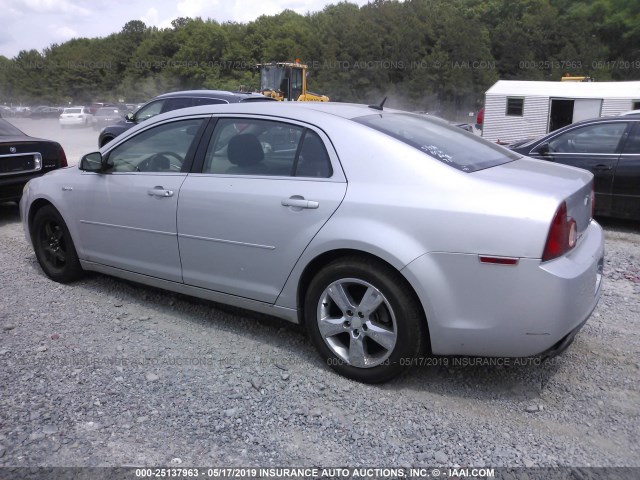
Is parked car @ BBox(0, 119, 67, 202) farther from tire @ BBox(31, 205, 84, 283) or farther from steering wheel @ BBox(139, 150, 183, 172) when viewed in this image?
steering wheel @ BBox(139, 150, 183, 172)

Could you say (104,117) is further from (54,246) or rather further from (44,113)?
(54,246)

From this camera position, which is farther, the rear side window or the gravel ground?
the rear side window

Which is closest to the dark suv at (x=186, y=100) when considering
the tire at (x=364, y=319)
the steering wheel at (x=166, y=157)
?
the steering wheel at (x=166, y=157)

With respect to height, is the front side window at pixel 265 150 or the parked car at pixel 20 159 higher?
the front side window at pixel 265 150

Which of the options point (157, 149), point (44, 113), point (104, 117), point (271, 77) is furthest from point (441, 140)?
point (44, 113)

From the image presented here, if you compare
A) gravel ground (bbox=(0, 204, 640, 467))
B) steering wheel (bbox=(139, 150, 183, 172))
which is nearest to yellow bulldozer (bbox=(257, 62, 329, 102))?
steering wheel (bbox=(139, 150, 183, 172))

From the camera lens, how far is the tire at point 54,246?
15.7 feet

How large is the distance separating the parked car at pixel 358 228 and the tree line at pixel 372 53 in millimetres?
38386

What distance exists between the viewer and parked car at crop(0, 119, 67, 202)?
22.9ft

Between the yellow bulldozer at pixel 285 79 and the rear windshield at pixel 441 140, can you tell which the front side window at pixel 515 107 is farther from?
the rear windshield at pixel 441 140

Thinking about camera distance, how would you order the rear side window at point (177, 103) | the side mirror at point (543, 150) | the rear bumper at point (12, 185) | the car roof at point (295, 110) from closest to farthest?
the car roof at point (295, 110) → the rear bumper at point (12, 185) → the side mirror at point (543, 150) → the rear side window at point (177, 103)

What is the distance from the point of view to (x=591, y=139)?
7.23 m

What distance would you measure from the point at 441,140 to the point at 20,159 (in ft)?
19.2

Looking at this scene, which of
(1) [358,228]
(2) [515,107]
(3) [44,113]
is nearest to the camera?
(1) [358,228]
